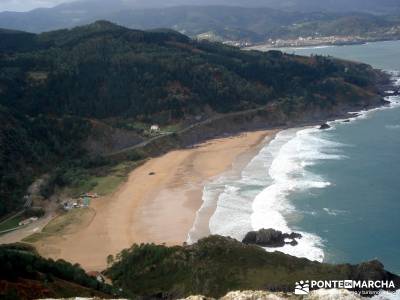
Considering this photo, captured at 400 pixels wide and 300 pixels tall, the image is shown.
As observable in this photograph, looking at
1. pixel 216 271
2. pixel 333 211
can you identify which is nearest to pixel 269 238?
pixel 333 211

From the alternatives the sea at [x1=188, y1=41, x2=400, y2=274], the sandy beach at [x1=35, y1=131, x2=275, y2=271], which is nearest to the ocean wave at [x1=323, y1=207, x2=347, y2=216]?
the sea at [x1=188, y1=41, x2=400, y2=274]

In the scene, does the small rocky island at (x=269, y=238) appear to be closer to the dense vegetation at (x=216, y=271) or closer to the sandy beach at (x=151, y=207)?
the sandy beach at (x=151, y=207)

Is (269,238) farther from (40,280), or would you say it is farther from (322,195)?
(40,280)

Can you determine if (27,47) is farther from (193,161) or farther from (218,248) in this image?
(218,248)

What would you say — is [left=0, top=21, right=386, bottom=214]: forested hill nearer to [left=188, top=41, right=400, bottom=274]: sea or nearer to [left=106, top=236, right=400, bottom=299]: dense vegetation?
[left=188, top=41, right=400, bottom=274]: sea

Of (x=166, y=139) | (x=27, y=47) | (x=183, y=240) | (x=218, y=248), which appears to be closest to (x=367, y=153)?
(x=166, y=139)

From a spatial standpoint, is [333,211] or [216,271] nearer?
[216,271]
